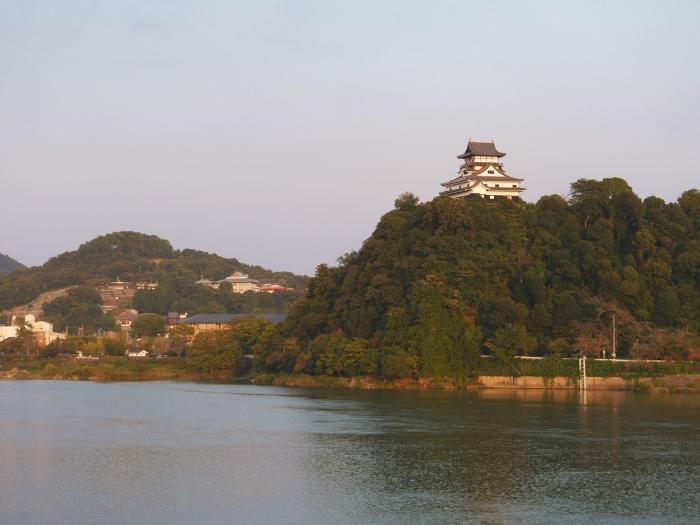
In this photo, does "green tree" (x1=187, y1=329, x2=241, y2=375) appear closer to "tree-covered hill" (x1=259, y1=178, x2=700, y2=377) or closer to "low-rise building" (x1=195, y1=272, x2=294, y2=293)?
"tree-covered hill" (x1=259, y1=178, x2=700, y2=377)

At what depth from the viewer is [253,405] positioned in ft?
156

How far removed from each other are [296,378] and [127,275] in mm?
127030

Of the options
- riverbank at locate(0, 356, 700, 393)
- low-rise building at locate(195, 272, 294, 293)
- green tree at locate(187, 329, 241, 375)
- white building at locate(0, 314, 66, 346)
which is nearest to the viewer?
riverbank at locate(0, 356, 700, 393)

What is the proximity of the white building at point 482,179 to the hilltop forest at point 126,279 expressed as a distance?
56238 millimetres

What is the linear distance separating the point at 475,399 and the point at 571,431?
14516mm

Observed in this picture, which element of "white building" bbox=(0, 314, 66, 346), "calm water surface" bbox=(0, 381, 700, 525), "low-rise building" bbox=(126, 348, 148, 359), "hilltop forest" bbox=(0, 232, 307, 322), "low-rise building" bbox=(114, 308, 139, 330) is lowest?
"calm water surface" bbox=(0, 381, 700, 525)

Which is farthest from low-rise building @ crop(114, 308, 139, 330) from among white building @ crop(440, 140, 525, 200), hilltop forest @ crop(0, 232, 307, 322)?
white building @ crop(440, 140, 525, 200)

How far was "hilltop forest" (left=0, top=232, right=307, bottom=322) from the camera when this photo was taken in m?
140

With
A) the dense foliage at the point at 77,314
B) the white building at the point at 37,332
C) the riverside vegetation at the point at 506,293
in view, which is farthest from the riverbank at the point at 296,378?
the dense foliage at the point at 77,314

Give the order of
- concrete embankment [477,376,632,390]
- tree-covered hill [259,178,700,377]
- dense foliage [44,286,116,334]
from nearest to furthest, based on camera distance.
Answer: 1. concrete embankment [477,376,632,390]
2. tree-covered hill [259,178,700,377]
3. dense foliage [44,286,116,334]

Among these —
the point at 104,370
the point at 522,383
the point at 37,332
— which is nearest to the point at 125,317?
the point at 37,332

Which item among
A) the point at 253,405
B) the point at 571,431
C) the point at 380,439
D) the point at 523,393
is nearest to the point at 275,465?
the point at 380,439

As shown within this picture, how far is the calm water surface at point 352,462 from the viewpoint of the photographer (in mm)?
21875

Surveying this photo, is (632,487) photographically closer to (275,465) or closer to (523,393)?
(275,465)
